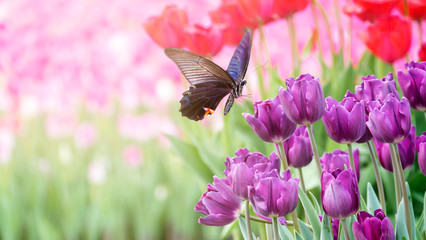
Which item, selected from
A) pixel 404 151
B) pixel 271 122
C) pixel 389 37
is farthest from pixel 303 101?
pixel 389 37

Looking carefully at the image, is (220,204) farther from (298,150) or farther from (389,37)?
(389,37)

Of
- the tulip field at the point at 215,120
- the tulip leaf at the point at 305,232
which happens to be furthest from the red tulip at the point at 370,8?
the tulip leaf at the point at 305,232

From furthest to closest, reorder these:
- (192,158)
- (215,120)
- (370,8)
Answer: (215,120)
(192,158)
(370,8)

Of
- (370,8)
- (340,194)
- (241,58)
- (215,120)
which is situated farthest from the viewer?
(215,120)

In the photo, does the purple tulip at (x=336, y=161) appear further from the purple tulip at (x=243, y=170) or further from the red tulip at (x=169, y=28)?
the red tulip at (x=169, y=28)

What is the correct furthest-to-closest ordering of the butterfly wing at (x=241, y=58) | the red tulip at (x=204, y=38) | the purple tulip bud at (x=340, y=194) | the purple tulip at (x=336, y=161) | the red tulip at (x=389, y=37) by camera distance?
the red tulip at (x=204, y=38) < the red tulip at (x=389, y=37) < the butterfly wing at (x=241, y=58) < the purple tulip at (x=336, y=161) < the purple tulip bud at (x=340, y=194)

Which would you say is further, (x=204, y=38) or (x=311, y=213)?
(x=204, y=38)

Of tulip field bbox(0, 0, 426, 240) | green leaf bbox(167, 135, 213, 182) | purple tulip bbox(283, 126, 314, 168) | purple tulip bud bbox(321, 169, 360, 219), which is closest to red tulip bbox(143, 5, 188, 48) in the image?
tulip field bbox(0, 0, 426, 240)
